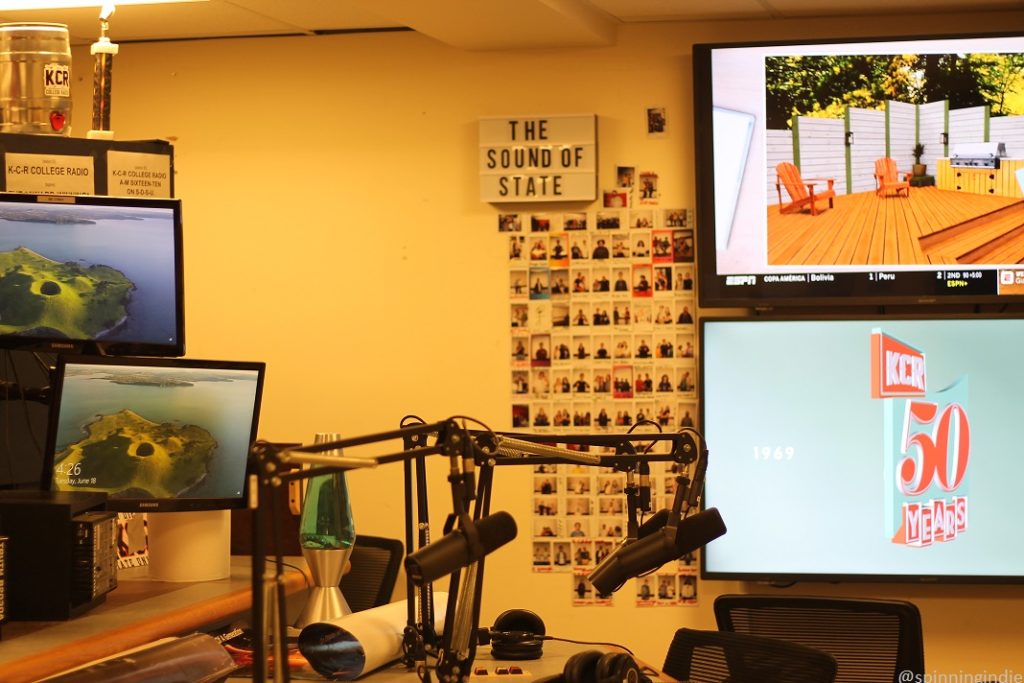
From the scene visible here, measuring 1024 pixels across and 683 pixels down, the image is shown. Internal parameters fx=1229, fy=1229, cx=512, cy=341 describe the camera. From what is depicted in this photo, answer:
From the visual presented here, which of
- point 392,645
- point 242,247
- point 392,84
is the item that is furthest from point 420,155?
point 392,645

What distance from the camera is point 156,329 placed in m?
2.90

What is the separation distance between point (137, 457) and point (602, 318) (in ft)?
6.10

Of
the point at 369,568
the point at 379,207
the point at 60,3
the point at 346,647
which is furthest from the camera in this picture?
the point at 379,207

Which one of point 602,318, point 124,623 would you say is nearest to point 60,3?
point 602,318

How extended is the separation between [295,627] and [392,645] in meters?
0.64

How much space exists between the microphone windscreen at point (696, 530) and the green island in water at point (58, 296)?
1.47 meters

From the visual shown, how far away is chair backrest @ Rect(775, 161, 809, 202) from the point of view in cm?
398

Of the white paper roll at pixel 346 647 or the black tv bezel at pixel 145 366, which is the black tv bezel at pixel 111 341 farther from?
the white paper roll at pixel 346 647

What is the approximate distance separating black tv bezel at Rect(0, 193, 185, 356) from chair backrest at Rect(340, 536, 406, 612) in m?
1.37

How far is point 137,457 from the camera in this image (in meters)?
2.85

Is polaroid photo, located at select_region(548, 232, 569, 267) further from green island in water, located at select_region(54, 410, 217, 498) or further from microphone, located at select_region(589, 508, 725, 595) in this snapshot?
microphone, located at select_region(589, 508, 725, 595)

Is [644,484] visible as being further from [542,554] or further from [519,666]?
[542,554]

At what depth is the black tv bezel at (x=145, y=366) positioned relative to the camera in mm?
2689

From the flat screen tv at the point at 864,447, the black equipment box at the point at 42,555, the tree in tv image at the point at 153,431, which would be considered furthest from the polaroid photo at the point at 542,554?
the black equipment box at the point at 42,555
